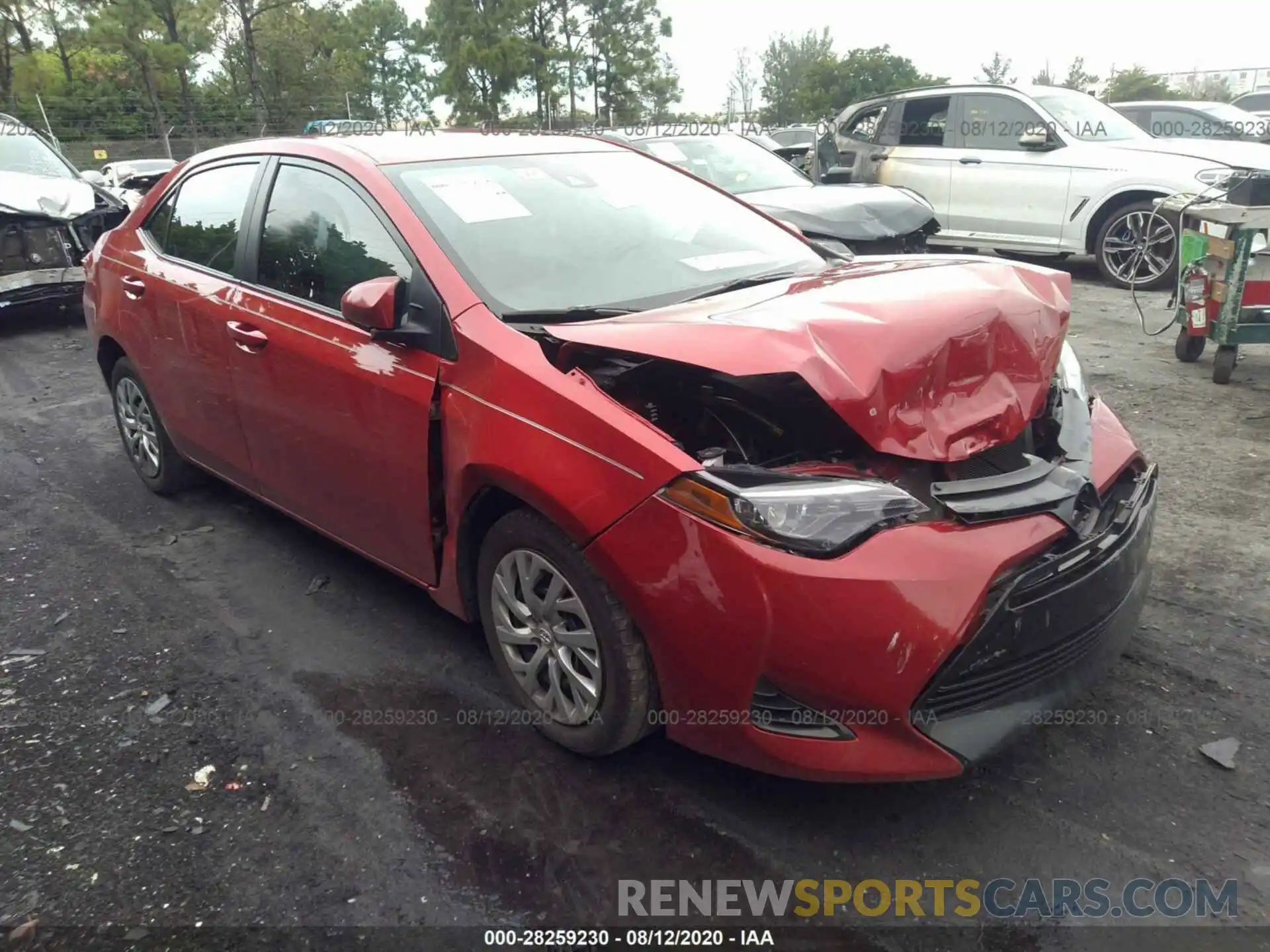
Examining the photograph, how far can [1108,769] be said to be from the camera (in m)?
2.61

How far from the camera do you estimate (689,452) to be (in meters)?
2.50

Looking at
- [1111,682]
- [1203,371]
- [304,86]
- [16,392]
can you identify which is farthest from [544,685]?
[304,86]

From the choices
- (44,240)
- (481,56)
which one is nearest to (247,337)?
(44,240)

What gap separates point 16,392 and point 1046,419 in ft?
23.8

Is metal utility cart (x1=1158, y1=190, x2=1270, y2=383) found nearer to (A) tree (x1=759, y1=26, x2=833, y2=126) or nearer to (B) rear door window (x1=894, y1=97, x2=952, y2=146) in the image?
(B) rear door window (x1=894, y1=97, x2=952, y2=146)

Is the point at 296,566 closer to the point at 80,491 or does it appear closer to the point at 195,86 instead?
the point at 80,491

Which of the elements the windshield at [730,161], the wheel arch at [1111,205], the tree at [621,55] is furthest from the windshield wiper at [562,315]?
the tree at [621,55]

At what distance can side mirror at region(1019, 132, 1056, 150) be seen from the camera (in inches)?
376

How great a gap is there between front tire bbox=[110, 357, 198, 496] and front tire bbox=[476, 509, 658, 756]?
257 cm

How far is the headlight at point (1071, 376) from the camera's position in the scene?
10.0 ft

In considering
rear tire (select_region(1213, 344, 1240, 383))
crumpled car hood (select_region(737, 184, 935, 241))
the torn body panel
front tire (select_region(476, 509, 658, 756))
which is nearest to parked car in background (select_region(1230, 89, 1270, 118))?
crumpled car hood (select_region(737, 184, 935, 241))

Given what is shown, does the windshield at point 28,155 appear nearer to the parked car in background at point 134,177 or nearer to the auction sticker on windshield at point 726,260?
the parked car in background at point 134,177

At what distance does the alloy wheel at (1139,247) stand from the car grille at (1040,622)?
7.20 metres

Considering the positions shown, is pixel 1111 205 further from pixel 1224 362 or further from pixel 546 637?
pixel 546 637
